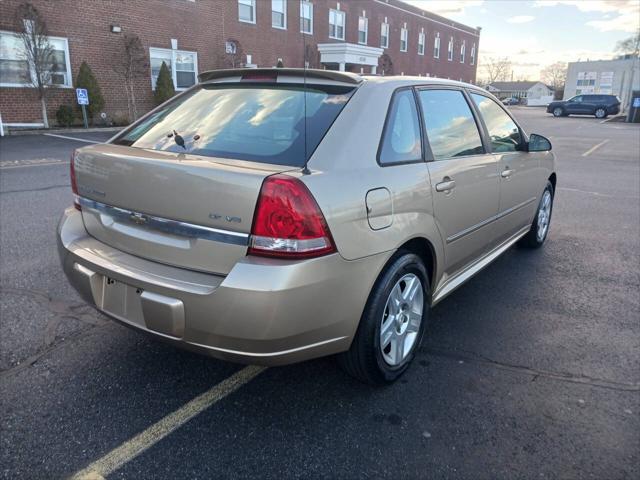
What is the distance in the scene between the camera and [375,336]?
2.66 m

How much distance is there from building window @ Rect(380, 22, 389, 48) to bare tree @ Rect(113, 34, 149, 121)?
20.0 m

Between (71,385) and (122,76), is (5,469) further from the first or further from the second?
(122,76)

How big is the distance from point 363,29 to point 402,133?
3291 cm

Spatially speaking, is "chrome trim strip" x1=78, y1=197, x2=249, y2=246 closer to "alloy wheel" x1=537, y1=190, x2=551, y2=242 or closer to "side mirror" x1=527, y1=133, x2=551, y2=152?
"side mirror" x1=527, y1=133, x2=551, y2=152

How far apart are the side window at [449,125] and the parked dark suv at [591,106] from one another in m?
39.7

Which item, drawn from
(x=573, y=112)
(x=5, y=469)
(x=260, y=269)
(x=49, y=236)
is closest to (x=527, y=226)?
(x=260, y=269)

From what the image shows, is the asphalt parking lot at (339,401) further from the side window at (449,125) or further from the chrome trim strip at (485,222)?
the side window at (449,125)

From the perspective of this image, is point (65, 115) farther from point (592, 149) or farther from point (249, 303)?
point (249, 303)

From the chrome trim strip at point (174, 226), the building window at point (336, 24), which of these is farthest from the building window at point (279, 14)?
the chrome trim strip at point (174, 226)

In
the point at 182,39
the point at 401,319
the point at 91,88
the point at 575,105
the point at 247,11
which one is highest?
the point at 247,11

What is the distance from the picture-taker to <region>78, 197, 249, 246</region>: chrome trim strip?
2.29 metres

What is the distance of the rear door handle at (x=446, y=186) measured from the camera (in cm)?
310

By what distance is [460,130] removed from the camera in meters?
3.64

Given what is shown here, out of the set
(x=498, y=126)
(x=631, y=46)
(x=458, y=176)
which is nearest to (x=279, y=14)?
(x=498, y=126)
